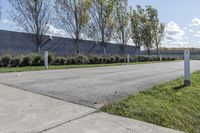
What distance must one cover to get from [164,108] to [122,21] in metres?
35.2

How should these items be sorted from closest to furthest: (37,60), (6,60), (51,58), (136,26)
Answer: (6,60) → (37,60) → (51,58) → (136,26)

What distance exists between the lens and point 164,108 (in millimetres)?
5668

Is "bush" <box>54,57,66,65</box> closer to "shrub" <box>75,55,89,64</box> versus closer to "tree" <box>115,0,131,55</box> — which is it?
"shrub" <box>75,55,89,64</box>

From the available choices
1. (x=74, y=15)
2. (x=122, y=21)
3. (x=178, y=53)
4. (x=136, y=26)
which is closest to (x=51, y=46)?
(x=74, y=15)

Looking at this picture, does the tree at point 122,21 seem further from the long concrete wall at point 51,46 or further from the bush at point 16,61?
the bush at point 16,61

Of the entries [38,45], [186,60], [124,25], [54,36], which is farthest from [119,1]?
[186,60]

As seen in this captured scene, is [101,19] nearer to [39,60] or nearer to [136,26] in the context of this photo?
[136,26]

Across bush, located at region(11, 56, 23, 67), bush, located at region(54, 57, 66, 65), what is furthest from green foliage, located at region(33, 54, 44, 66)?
bush, located at region(54, 57, 66, 65)

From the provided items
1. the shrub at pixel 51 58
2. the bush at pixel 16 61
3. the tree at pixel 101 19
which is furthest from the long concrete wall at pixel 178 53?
the bush at pixel 16 61

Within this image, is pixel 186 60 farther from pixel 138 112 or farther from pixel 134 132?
pixel 134 132

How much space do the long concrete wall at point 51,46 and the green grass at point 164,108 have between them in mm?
16392

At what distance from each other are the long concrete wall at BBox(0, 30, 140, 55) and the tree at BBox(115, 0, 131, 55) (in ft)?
5.78

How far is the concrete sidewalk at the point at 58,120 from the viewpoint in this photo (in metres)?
3.95

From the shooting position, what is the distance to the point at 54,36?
98.7 feet
